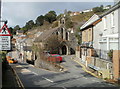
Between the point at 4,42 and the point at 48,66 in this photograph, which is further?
the point at 48,66

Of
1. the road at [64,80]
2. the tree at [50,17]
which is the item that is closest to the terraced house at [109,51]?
the road at [64,80]

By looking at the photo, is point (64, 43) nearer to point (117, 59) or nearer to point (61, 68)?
point (61, 68)

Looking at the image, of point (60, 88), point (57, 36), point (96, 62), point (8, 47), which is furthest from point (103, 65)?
point (57, 36)

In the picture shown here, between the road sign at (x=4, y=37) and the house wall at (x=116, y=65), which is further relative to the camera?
the house wall at (x=116, y=65)

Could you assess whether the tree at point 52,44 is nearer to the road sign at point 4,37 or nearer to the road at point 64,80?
the road at point 64,80

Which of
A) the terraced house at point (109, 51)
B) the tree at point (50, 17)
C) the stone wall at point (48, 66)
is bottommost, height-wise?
the stone wall at point (48, 66)

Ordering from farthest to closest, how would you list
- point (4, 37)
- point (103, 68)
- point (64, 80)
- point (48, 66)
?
point (48, 66)
point (103, 68)
point (64, 80)
point (4, 37)

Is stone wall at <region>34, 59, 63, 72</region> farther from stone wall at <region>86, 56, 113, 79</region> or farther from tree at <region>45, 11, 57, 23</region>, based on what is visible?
tree at <region>45, 11, 57, 23</region>

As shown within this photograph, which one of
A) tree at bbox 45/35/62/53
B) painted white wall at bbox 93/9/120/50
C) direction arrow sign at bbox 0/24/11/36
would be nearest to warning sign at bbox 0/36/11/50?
direction arrow sign at bbox 0/24/11/36

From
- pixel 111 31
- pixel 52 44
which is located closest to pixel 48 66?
pixel 111 31

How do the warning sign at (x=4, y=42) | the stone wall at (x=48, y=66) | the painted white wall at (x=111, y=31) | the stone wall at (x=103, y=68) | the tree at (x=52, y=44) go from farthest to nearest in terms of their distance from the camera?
1. the tree at (x=52, y=44)
2. the stone wall at (x=48, y=66)
3. the painted white wall at (x=111, y=31)
4. the stone wall at (x=103, y=68)
5. the warning sign at (x=4, y=42)

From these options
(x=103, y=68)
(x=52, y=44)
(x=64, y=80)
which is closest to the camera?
(x=64, y=80)

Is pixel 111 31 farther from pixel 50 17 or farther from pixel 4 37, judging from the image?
pixel 50 17

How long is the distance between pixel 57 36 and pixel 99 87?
30.6 meters
